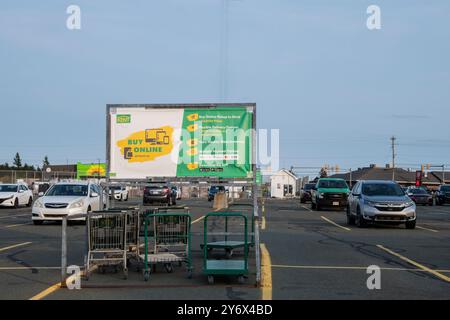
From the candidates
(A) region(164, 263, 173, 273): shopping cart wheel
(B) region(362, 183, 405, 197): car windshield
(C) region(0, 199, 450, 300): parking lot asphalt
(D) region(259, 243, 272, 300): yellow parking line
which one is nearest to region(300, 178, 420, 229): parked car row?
(B) region(362, 183, 405, 197): car windshield

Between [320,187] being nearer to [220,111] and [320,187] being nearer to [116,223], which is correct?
[220,111]

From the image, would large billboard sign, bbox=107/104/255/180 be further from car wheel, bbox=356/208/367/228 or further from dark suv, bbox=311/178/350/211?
dark suv, bbox=311/178/350/211

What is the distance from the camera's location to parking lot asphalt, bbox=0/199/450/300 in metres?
9.20

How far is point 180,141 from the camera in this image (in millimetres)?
13094

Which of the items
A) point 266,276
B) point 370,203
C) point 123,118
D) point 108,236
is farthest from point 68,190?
point 266,276

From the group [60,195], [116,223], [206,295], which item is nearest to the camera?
[206,295]

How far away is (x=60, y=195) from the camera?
24.5 meters

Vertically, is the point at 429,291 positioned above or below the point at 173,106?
below

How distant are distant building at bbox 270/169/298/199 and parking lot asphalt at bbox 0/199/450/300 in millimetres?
64419

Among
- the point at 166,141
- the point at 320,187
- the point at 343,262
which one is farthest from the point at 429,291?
the point at 320,187

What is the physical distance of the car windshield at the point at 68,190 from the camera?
80.9 feet

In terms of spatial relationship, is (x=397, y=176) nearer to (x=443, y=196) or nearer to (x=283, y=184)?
(x=283, y=184)

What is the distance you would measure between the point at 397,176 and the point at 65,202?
87.2m
